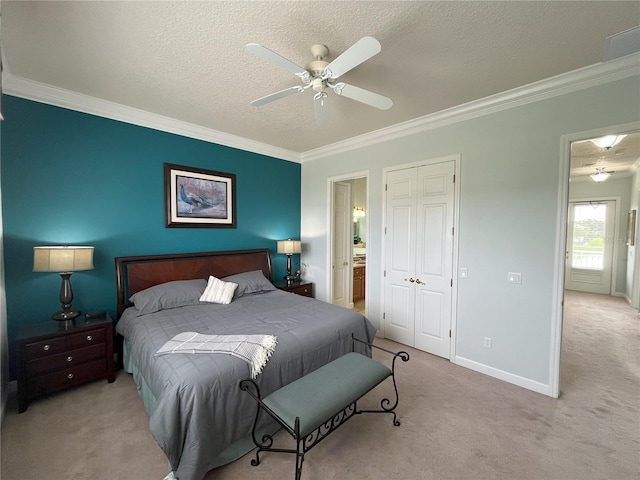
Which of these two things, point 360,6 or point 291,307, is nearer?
point 360,6

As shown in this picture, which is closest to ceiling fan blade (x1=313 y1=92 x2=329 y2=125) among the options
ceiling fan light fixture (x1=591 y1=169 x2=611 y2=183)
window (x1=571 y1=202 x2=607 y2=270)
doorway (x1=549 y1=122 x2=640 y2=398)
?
doorway (x1=549 y1=122 x2=640 y2=398)

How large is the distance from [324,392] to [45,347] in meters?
2.43

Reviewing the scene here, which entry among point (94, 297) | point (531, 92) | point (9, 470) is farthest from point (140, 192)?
point (531, 92)

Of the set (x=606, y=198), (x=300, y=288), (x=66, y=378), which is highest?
(x=606, y=198)

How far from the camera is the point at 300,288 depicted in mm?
4332

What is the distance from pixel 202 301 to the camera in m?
3.10

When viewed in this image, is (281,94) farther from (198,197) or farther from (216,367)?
(198,197)

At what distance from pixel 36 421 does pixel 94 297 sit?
1.13 meters

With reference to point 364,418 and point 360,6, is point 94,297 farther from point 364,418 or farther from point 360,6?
point 360,6

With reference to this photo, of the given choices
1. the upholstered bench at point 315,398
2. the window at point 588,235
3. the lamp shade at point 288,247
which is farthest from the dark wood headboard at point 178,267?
the window at point 588,235

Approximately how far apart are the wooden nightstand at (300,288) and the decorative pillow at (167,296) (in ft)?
4.28

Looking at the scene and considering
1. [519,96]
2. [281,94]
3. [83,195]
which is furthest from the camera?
[83,195]

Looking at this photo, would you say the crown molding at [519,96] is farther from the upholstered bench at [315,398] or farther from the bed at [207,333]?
the upholstered bench at [315,398]

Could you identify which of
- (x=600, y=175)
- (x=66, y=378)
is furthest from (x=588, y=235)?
(x=66, y=378)
